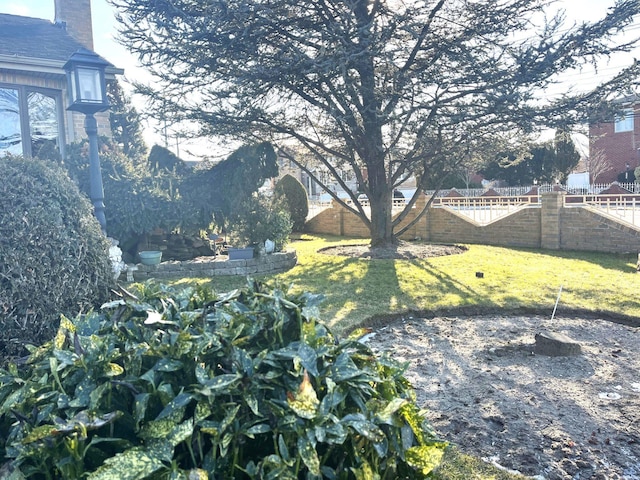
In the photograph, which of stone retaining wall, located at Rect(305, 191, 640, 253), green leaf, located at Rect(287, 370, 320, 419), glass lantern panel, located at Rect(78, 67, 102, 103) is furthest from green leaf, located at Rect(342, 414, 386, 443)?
stone retaining wall, located at Rect(305, 191, 640, 253)

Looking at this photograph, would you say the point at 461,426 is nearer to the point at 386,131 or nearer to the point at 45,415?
the point at 45,415

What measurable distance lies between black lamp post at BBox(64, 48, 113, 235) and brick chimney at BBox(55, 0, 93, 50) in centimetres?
678

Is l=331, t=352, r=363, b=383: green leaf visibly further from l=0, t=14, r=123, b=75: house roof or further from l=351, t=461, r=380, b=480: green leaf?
l=0, t=14, r=123, b=75: house roof

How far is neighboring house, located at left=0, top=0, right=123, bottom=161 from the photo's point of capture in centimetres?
898

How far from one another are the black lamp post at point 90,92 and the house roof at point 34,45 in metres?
3.91

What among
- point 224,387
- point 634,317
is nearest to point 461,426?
point 224,387

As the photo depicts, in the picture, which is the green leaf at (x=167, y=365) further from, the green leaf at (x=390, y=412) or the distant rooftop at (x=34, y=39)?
the distant rooftop at (x=34, y=39)

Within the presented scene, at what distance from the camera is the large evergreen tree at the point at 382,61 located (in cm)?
805

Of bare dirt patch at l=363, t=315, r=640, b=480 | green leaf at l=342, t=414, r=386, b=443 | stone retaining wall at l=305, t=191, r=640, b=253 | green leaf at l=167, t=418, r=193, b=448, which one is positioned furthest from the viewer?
stone retaining wall at l=305, t=191, r=640, b=253

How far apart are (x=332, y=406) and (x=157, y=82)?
31.4 feet

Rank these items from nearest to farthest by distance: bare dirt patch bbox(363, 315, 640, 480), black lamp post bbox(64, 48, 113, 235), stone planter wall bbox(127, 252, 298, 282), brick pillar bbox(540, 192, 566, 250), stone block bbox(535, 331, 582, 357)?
bare dirt patch bbox(363, 315, 640, 480) < stone block bbox(535, 331, 582, 357) < black lamp post bbox(64, 48, 113, 235) < stone planter wall bbox(127, 252, 298, 282) < brick pillar bbox(540, 192, 566, 250)

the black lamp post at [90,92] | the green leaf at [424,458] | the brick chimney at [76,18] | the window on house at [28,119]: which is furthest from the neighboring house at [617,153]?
the green leaf at [424,458]

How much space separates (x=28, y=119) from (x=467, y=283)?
29.2 ft

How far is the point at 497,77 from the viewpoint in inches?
329
